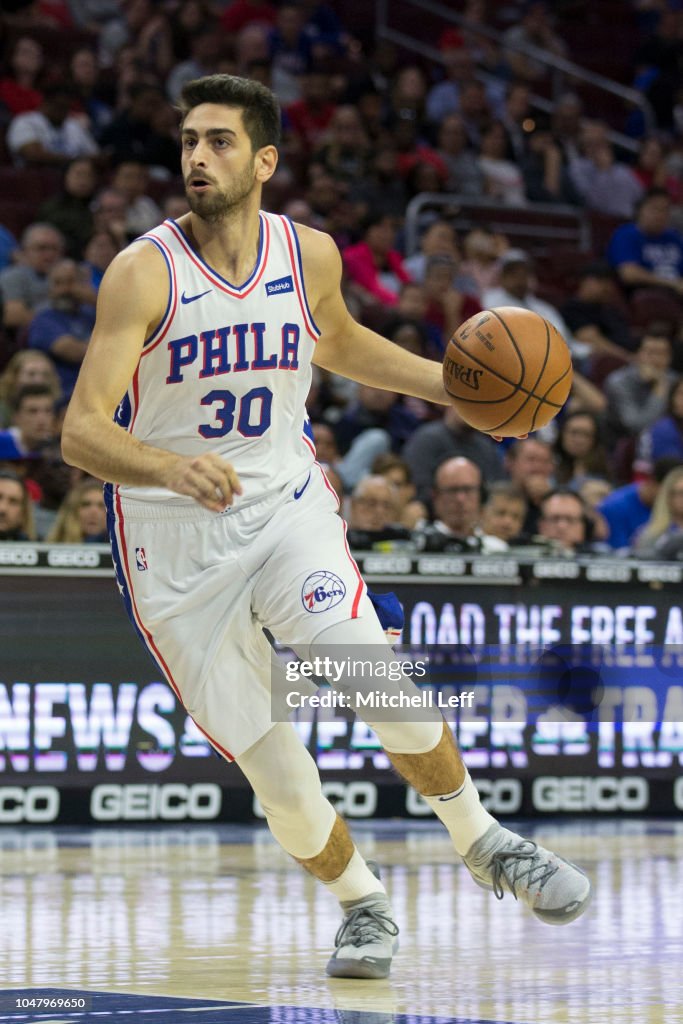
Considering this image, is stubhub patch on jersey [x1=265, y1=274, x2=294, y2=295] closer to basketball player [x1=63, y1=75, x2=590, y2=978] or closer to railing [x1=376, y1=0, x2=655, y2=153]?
basketball player [x1=63, y1=75, x2=590, y2=978]

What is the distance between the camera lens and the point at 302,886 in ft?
22.2

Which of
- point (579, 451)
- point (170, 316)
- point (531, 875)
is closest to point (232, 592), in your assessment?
point (170, 316)

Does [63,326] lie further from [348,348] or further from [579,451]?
[348,348]

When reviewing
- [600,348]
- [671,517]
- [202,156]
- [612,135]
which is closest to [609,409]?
[600,348]

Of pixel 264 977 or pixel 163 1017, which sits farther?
pixel 264 977

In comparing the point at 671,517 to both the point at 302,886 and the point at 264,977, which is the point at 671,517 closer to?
the point at 302,886

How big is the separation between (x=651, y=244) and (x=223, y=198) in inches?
442

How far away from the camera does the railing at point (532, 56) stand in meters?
17.7

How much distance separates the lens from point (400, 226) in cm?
1445

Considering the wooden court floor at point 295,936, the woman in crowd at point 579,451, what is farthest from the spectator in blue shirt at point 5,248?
the wooden court floor at point 295,936

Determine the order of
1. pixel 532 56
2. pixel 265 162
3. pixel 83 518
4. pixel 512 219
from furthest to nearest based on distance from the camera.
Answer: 1. pixel 532 56
2. pixel 512 219
3. pixel 83 518
4. pixel 265 162

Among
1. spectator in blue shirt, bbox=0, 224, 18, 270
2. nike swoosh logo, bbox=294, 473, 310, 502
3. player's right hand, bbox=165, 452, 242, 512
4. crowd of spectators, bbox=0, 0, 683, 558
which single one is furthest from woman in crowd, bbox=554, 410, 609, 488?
player's right hand, bbox=165, 452, 242, 512

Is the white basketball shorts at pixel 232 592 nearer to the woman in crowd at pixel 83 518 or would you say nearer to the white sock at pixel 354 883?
the white sock at pixel 354 883

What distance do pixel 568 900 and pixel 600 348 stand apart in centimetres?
981
